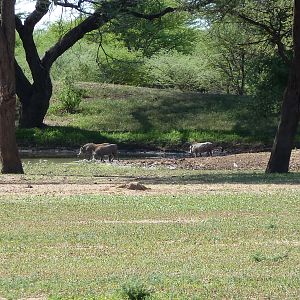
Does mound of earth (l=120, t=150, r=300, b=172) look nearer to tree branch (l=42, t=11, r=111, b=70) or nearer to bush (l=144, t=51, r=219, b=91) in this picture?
A: tree branch (l=42, t=11, r=111, b=70)

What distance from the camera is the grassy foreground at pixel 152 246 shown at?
927 centimetres

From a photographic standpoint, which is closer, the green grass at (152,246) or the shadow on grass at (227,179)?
the green grass at (152,246)

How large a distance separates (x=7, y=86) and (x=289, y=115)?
23.9 feet

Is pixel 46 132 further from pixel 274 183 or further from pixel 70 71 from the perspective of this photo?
pixel 274 183

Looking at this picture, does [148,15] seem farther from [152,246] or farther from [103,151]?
[152,246]

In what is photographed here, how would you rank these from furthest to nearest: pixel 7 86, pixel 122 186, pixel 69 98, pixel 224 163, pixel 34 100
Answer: pixel 69 98
pixel 34 100
pixel 224 163
pixel 7 86
pixel 122 186

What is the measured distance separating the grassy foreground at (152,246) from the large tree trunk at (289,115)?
19.1 feet

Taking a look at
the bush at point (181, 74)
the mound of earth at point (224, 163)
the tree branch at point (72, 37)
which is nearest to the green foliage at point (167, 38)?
the bush at point (181, 74)

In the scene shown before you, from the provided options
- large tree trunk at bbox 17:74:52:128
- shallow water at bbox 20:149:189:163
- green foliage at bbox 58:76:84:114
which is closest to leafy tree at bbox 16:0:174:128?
large tree trunk at bbox 17:74:52:128

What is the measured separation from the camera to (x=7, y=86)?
78.2 ft

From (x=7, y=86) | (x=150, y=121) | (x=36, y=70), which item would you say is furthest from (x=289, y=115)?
(x=150, y=121)

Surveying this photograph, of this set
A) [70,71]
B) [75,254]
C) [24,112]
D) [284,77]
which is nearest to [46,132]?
[24,112]

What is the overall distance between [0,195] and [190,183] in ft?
16.2

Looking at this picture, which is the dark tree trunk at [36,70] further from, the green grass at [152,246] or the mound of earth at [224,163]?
the green grass at [152,246]
